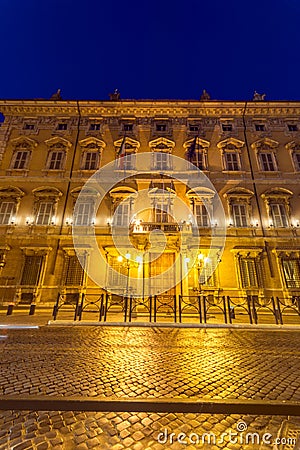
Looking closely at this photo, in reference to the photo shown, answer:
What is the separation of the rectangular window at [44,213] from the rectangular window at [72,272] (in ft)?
10.4

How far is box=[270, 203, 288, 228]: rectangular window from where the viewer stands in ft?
48.8

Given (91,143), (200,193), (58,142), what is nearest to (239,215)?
(200,193)

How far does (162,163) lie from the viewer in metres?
16.9

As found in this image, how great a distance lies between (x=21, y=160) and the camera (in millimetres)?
16750

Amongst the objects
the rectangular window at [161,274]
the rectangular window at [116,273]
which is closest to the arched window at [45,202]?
the rectangular window at [116,273]

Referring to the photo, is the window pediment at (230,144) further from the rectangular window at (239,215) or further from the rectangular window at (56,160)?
the rectangular window at (56,160)

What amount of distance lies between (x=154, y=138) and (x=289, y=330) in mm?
15623

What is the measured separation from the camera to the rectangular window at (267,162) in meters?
16.6

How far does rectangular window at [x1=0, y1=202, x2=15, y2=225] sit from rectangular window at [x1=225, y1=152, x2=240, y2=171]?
1638 centimetres

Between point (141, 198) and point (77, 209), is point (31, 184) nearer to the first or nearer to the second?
point (77, 209)

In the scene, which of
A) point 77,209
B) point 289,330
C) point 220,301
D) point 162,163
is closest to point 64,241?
point 77,209

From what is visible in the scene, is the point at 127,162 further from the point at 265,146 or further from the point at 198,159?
the point at 265,146

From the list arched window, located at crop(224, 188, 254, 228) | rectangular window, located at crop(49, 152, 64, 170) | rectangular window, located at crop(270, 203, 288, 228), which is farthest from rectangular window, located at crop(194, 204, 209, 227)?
rectangular window, located at crop(49, 152, 64, 170)

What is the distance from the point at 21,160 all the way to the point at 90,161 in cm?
540
